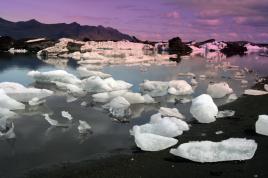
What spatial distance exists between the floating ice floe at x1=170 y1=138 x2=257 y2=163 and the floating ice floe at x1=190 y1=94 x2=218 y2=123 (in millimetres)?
2178

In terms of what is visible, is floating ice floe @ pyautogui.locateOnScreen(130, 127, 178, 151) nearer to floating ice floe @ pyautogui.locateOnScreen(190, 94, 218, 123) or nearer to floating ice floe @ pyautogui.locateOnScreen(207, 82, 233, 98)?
floating ice floe @ pyautogui.locateOnScreen(190, 94, 218, 123)

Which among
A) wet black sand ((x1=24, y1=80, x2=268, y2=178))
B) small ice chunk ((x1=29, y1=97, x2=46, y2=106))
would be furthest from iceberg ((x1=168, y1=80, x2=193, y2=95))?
wet black sand ((x1=24, y1=80, x2=268, y2=178))

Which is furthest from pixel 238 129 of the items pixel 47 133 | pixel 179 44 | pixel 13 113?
pixel 179 44

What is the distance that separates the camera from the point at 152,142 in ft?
18.9

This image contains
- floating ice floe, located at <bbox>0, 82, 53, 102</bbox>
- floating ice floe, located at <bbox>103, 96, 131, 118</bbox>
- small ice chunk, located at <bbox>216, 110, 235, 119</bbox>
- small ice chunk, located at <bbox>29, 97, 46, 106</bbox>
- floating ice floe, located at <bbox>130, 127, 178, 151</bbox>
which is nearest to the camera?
floating ice floe, located at <bbox>130, 127, 178, 151</bbox>

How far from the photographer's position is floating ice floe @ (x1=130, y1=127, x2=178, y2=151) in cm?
574

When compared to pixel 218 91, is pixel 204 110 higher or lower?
higher

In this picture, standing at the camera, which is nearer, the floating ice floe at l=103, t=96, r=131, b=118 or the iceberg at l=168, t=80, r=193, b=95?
the floating ice floe at l=103, t=96, r=131, b=118

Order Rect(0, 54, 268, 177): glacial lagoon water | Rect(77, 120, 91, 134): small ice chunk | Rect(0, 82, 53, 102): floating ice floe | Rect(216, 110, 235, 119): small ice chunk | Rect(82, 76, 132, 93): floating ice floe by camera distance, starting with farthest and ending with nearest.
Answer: Rect(82, 76, 132, 93): floating ice floe
Rect(0, 82, 53, 102): floating ice floe
Rect(216, 110, 235, 119): small ice chunk
Rect(77, 120, 91, 134): small ice chunk
Rect(0, 54, 268, 177): glacial lagoon water

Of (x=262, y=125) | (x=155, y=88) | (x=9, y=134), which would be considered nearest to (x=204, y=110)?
(x=262, y=125)

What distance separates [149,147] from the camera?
18.8 feet

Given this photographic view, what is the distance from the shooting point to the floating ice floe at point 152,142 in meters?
5.74

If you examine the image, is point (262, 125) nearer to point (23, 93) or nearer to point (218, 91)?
point (218, 91)

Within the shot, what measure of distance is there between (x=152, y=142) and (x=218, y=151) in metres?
0.93
